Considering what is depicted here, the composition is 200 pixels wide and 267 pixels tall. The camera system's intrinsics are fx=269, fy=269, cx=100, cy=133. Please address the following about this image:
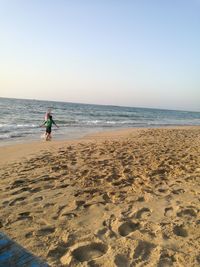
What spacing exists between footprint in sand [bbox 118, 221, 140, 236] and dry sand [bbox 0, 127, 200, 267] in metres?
0.01

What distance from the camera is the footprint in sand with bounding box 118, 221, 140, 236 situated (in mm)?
3559


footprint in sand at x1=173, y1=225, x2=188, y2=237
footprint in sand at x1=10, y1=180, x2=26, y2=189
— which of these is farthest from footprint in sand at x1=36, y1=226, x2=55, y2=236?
footprint in sand at x1=10, y1=180, x2=26, y2=189

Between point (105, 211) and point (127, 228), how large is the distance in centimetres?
62

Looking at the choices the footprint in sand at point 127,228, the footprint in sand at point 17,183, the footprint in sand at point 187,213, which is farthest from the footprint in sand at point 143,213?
the footprint in sand at point 17,183

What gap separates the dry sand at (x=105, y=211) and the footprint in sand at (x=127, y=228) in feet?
0.04

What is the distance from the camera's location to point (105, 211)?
4211mm

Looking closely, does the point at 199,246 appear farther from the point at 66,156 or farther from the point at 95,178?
the point at 66,156

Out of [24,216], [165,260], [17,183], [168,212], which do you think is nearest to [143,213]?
[168,212]

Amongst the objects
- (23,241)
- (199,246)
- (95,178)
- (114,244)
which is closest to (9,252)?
(23,241)

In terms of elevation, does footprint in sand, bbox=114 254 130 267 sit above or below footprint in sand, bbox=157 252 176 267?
below

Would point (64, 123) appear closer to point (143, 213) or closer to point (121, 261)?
point (143, 213)

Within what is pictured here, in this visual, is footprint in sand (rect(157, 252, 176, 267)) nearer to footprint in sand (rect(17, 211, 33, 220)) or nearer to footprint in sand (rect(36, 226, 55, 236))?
footprint in sand (rect(36, 226, 55, 236))

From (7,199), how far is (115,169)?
2843mm

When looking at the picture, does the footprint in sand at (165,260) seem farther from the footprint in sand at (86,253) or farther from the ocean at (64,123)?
the ocean at (64,123)
